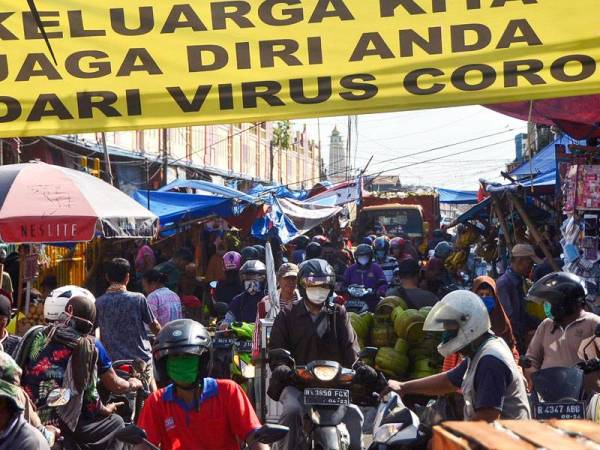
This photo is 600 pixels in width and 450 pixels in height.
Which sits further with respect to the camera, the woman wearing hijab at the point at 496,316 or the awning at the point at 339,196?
the awning at the point at 339,196

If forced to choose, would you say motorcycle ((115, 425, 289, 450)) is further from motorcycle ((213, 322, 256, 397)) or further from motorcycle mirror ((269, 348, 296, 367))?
motorcycle ((213, 322, 256, 397))

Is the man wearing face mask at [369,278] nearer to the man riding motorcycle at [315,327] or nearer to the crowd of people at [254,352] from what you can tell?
the crowd of people at [254,352]

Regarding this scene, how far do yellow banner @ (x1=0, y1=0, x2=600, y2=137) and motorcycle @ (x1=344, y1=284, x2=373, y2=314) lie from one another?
918cm

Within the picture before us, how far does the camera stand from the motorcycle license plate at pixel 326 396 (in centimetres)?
652

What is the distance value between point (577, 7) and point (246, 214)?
19.9m

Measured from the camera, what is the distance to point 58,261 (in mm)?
18219

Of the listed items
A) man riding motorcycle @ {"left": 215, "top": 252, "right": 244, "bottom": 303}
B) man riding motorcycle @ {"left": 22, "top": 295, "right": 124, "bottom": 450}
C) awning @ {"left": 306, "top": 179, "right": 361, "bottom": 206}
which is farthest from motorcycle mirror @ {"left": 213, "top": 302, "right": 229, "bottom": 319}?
awning @ {"left": 306, "top": 179, "right": 361, "bottom": 206}

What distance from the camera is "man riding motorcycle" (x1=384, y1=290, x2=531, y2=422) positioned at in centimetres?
490

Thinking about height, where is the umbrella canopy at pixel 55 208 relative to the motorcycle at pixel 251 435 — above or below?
above

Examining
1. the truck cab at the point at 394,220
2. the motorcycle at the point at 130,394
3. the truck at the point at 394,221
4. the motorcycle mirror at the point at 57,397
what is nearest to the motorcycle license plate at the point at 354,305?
the motorcycle at the point at 130,394

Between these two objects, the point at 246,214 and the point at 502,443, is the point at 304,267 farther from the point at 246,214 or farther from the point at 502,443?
the point at 246,214

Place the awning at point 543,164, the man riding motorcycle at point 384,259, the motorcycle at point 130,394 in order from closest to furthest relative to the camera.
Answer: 1. the motorcycle at point 130,394
2. the awning at point 543,164
3. the man riding motorcycle at point 384,259

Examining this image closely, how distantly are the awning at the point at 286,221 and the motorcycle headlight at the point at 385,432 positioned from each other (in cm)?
1782

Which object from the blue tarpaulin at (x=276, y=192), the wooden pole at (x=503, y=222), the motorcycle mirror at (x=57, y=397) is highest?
the blue tarpaulin at (x=276, y=192)
